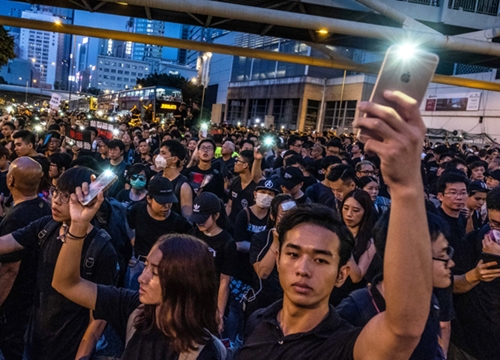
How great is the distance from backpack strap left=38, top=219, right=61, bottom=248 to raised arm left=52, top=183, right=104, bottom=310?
0.81 metres

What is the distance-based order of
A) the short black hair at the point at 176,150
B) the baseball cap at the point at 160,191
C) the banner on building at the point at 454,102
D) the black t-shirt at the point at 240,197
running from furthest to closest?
the banner on building at the point at 454,102 < the black t-shirt at the point at 240,197 < the short black hair at the point at 176,150 < the baseball cap at the point at 160,191

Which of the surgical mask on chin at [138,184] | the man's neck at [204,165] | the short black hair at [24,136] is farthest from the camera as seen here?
the man's neck at [204,165]

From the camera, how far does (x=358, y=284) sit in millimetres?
3920

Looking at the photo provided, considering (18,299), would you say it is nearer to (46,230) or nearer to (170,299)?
(46,230)

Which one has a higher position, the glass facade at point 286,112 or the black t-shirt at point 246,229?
the glass facade at point 286,112

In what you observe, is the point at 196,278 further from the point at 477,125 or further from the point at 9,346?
the point at 477,125

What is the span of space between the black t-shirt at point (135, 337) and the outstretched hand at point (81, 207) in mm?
528

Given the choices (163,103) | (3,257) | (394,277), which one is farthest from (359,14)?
(163,103)

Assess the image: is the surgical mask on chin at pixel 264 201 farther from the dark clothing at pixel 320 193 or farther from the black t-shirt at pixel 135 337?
the black t-shirt at pixel 135 337

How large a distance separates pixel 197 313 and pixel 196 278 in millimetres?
176

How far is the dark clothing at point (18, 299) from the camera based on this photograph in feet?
12.4

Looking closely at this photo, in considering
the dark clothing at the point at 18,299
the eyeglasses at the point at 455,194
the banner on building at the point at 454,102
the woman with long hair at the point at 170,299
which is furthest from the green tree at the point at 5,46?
the banner on building at the point at 454,102

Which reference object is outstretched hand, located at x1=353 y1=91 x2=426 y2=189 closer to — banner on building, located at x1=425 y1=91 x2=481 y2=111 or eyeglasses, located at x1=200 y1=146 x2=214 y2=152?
eyeglasses, located at x1=200 y1=146 x2=214 y2=152

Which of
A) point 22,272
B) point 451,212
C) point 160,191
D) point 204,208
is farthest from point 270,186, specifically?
point 22,272
